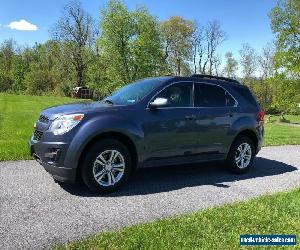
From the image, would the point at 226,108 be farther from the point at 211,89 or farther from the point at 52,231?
the point at 52,231

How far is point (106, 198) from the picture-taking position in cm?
616

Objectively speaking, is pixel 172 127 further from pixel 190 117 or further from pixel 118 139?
pixel 118 139

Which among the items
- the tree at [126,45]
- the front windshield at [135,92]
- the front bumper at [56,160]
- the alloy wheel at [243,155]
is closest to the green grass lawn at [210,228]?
the front bumper at [56,160]

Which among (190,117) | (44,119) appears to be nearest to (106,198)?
(44,119)

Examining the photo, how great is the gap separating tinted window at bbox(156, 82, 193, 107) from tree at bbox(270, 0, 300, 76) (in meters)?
34.8

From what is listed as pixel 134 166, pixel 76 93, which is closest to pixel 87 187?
pixel 134 166

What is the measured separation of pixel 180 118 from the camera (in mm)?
7137

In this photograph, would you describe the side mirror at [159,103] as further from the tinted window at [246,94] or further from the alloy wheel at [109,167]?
the tinted window at [246,94]

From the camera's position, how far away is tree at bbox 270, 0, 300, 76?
3992 centimetres

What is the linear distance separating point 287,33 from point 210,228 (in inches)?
1540

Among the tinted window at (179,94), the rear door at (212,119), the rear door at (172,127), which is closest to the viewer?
the rear door at (172,127)

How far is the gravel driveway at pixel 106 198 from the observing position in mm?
4805

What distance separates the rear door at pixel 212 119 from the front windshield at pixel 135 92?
85 cm

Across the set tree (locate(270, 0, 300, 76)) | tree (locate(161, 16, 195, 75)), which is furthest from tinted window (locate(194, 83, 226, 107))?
tree (locate(161, 16, 195, 75))
